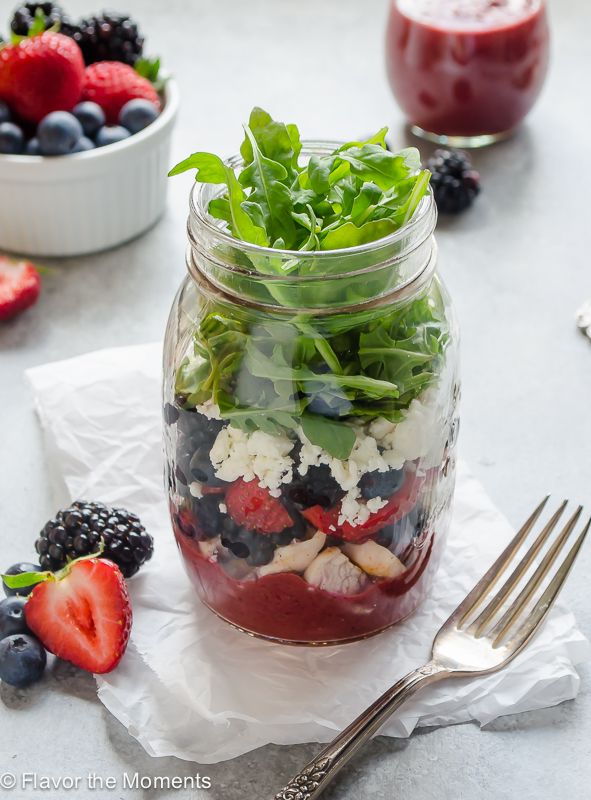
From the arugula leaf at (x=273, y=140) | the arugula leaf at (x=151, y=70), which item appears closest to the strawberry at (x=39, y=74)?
the arugula leaf at (x=151, y=70)

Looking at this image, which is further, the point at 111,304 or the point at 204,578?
the point at 111,304

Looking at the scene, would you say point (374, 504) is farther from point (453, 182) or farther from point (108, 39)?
point (108, 39)

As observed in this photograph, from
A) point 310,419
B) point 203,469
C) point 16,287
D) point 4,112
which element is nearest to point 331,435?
point 310,419

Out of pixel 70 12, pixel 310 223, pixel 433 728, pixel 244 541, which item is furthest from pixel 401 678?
pixel 70 12

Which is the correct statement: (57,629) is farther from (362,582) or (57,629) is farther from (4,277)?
(4,277)

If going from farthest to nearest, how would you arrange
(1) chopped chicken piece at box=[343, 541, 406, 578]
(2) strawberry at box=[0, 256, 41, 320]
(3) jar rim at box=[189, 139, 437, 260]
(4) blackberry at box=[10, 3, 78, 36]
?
(4) blackberry at box=[10, 3, 78, 36] → (2) strawberry at box=[0, 256, 41, 320] → (1) chopped chicken piece at box=[343, 541, 406, 578] → (3) jar rim at box=[189, 139, 437, 260]

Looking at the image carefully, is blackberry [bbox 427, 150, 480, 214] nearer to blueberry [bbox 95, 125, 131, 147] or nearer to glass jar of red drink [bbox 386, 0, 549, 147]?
glass jar of red drink [bbox 386, 0, 549, 147]

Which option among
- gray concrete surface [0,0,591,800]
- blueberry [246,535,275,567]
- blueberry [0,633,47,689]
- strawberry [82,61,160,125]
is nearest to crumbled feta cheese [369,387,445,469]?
blueberry [246,535,275,567]
